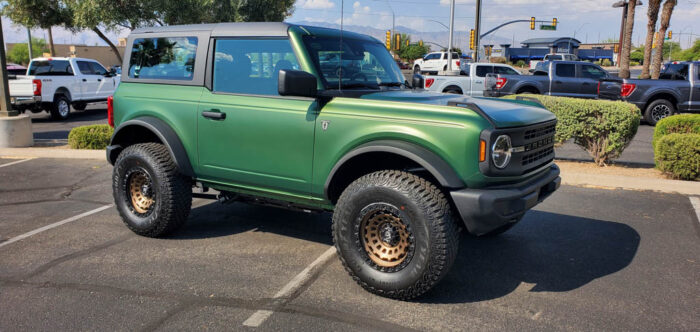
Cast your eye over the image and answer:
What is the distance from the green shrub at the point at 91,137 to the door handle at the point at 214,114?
6554 millimetres

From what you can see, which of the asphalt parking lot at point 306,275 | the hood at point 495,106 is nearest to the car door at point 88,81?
the asphalt parking lot at point 306,275

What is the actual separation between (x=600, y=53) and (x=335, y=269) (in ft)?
306

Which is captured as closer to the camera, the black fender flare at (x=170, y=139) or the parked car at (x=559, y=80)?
the black fender flare at (x=170, y=139)

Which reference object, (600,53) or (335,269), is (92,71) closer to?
(335,269)

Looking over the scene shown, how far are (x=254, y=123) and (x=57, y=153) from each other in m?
7.33

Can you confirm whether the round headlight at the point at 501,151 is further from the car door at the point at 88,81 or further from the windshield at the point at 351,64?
the car door at the point at 88,81

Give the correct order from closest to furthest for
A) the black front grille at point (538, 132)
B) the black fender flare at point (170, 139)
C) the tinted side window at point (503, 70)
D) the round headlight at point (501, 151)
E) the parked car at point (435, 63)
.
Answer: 1. the round headlight at point (501, 151)
2. the black front grille at point (538, 132)
3. the black fender flare at point (170, 139)
4. the tinted side window at point (503, 70)
5. the parked car at point (435, 63)

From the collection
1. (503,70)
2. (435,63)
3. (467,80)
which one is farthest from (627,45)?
(435,63)

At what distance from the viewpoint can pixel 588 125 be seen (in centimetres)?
852

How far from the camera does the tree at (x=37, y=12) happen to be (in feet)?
75.8

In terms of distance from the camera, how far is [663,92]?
1543 cm

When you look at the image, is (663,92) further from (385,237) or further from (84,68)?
(84,68)

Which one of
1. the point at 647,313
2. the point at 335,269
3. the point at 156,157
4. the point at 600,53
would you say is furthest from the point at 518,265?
the point at 600,53

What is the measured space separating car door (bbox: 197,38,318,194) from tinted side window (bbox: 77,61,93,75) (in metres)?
15.8
